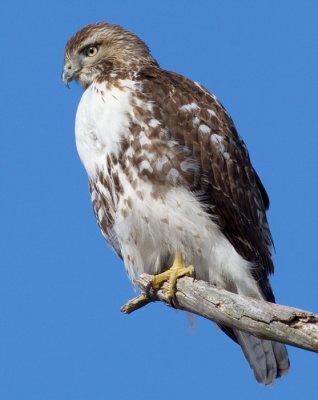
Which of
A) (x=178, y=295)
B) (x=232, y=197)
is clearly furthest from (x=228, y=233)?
(x=178, y=295)

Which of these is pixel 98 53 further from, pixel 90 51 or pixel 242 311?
pixel 242 311

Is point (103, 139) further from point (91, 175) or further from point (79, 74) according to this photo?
point (79, 74)

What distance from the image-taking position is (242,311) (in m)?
5.81

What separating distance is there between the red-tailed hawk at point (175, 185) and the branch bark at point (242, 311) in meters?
0.15

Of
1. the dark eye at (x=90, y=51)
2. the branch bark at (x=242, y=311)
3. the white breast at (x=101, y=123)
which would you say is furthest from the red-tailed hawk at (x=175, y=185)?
the dark eye at (x=90, y=51)

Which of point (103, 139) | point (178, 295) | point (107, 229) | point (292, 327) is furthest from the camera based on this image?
point (107, 229)

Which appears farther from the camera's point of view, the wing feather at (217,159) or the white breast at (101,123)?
the wing feather at (217,159)

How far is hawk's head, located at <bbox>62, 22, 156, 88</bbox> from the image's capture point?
8.07 metres

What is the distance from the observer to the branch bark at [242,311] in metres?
5.36

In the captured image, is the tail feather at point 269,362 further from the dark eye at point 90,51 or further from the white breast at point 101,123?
the dark eye at point 90,51

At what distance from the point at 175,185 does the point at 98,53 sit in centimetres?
173

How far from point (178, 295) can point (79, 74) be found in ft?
7.85

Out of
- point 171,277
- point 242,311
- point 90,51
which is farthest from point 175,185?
point 90,51

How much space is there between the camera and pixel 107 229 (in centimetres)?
777
